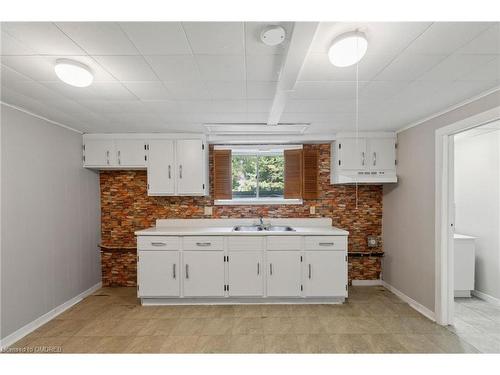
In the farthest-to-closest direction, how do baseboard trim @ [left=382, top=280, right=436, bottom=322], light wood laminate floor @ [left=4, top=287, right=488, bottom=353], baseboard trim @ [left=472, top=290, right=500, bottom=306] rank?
baseboard trim @ [left=472, top=290, right=500, bottom=306] → baseboard trim @ [left=382, top=280, right=436, bottom=322] → light wood laminate floor @ [left=4, top=287, right=488, bottom=353]

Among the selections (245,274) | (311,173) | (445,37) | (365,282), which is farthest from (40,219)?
(365,282)

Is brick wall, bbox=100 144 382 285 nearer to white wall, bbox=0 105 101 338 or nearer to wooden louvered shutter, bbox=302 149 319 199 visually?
wooden louvered shutter, bbox=302 149 319 199

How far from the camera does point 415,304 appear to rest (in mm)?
3082

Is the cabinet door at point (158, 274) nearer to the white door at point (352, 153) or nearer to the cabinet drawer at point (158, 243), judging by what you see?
the cabinet drawer at point (158, 243)

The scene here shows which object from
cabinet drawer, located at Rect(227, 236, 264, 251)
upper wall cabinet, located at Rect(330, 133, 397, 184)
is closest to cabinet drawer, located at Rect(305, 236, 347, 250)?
cabinet drawer, located at Rect(227, 236, 264, 251)

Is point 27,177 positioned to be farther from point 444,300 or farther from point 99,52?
point 444,300

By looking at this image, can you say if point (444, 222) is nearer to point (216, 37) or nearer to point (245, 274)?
point (245, 274)

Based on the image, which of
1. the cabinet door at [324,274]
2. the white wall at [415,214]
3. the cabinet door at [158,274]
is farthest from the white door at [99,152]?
the white wall at [415,214]

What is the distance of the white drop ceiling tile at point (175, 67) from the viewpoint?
1610mm

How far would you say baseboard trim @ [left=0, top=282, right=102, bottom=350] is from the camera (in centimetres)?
233

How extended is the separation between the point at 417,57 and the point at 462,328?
2667 millimetres

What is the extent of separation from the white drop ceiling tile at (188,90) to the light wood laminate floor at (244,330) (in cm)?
220

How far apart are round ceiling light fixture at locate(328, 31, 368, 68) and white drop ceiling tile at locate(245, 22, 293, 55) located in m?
0.26

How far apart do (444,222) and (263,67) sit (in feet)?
7.94
